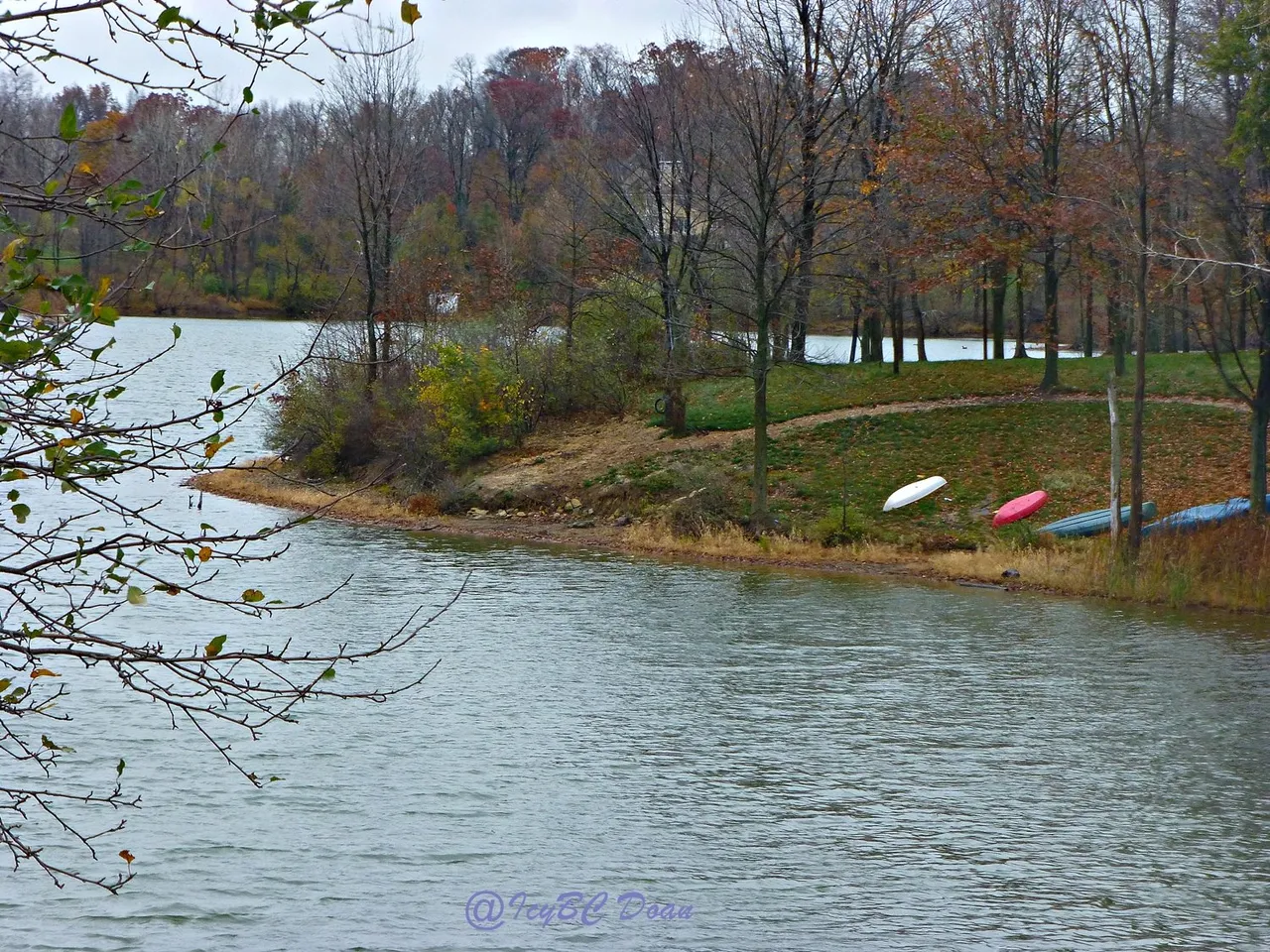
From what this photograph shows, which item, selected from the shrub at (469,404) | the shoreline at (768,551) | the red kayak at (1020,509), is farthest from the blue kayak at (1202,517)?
the shrub at (469,404)

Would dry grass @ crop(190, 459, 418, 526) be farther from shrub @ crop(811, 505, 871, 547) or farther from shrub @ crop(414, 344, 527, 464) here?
shrub @ crop(811, 505, 871, 547)

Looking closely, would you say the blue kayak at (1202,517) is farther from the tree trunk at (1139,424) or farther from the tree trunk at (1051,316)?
the tree trunk at (1051,316)

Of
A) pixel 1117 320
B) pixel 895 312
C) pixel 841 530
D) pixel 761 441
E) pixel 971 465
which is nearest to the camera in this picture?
pixel 841 530

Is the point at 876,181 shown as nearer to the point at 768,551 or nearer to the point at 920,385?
the point at 920,385

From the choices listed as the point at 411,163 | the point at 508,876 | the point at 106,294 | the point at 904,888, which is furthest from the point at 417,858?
the point at 411,163

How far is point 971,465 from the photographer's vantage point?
31.6 m

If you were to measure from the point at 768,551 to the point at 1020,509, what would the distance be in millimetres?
5269

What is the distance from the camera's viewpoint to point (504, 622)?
72.1 feet

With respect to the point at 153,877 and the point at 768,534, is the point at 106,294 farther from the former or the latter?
the point at 768,534

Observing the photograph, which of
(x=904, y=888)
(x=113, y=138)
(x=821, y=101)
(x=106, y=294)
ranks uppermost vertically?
(x=821, y=101)

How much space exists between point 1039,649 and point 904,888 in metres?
10.1

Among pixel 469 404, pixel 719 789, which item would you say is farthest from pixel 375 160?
pixel 719 789

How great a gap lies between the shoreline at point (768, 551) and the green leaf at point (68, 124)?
16.0 m

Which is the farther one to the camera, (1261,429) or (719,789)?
(1261,429)
